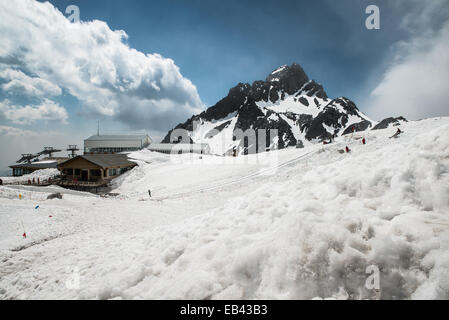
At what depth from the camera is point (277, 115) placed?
13550 cm

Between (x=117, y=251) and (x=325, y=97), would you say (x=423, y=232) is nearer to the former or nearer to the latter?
(x=117, y=251)

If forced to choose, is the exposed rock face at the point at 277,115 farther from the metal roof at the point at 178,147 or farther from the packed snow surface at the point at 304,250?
the packed snow surface at the point at 304,250

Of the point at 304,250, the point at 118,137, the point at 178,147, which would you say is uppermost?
the point at 118,137

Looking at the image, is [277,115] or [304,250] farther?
[277,115]

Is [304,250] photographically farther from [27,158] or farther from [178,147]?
[27,158]

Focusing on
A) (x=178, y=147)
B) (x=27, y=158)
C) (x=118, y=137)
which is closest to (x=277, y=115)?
(x=178, y=147)

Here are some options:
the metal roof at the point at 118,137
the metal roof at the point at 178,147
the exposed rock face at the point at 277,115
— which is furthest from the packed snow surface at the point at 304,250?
the exposed rock face at the point at 277,115

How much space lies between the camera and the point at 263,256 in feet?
10.1

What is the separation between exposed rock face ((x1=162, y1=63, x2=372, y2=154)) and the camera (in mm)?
113875

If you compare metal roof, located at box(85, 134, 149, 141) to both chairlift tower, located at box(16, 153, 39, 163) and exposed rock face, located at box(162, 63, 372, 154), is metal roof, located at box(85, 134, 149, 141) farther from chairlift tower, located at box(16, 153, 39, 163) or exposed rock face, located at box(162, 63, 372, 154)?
exposed rock face, located at box(162, 63, 372, 154)

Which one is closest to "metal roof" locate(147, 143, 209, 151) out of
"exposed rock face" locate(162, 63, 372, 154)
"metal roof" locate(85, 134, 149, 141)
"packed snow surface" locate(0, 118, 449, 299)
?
"metal roof" locate(85, 134, 149, 141)

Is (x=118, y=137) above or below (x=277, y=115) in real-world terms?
below

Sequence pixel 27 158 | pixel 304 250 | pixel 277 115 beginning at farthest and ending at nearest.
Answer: pixel 277 115 → pixel 27 158 → pixel 304 250

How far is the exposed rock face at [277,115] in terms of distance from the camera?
114 meters
